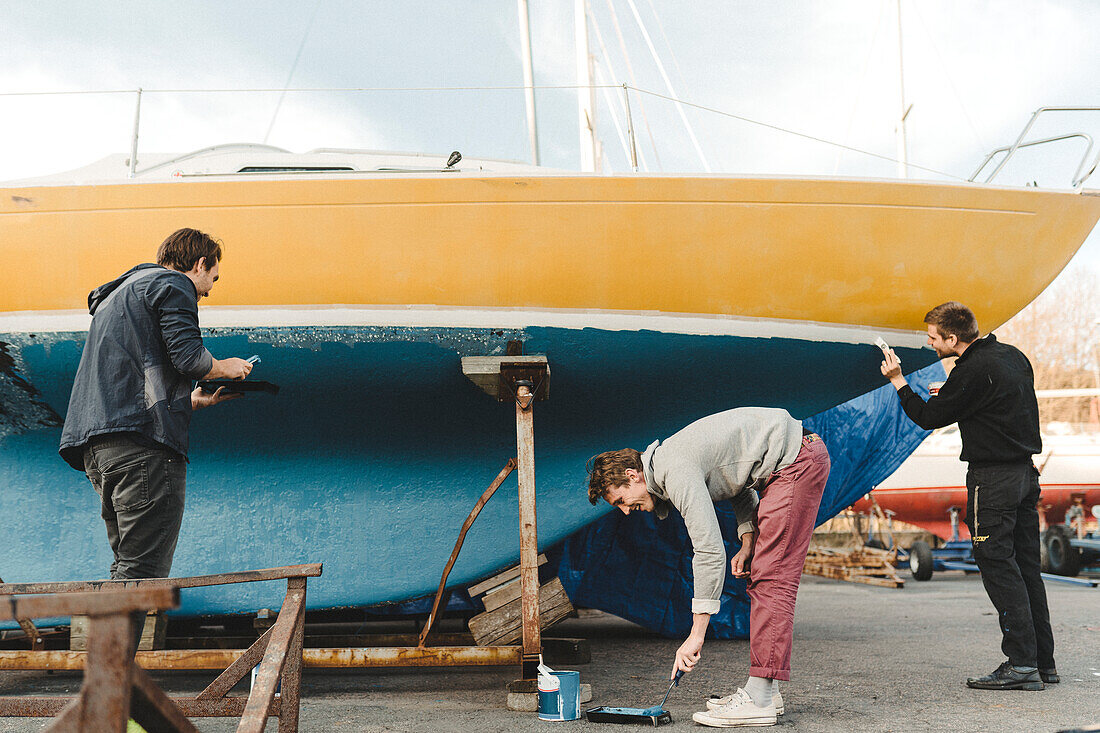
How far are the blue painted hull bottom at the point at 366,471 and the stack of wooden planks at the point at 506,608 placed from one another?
7 cm

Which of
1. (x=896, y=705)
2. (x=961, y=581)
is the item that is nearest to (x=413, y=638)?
(x=896, y=705)

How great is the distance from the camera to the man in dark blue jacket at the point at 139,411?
1975mm

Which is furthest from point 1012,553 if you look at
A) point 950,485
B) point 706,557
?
point 950,485

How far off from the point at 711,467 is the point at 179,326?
1.49m

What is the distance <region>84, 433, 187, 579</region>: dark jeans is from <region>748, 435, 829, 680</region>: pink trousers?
1.61m

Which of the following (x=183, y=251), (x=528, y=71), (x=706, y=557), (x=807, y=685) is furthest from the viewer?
(x=528, y=71)

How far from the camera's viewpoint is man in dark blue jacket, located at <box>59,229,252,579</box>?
1975mm

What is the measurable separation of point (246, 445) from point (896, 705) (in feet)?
8.73

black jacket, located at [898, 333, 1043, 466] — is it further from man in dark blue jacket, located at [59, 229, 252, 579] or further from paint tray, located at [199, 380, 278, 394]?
man in dark blue jacket, located at [59, 229, 252, 579]

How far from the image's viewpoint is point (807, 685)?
295 cm

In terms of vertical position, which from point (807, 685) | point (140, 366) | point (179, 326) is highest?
point (179, 326)

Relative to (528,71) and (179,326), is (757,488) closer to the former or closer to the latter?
(179,326)

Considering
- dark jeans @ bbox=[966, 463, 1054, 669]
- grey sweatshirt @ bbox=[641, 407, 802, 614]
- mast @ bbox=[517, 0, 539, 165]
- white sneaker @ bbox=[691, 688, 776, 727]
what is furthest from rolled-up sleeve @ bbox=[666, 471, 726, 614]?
mast @ bbox=[517, 0, 539, 165]

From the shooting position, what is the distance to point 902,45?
6066 millimetres
